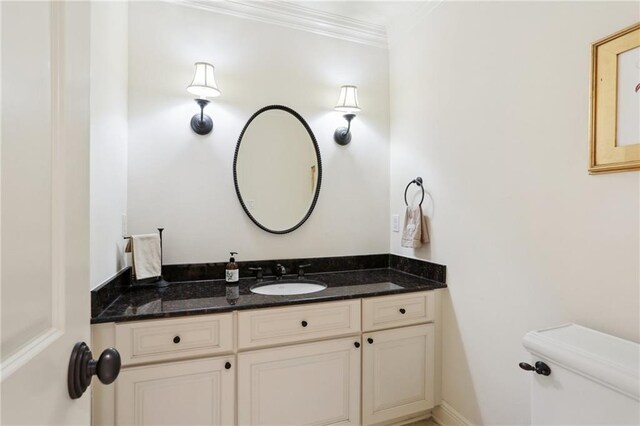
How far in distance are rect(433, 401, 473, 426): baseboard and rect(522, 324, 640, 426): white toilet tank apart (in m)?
0.81

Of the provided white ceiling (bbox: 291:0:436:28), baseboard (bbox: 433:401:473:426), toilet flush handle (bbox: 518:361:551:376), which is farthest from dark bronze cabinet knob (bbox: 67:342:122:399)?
white ceiling (bbox: 291:0:436:28)

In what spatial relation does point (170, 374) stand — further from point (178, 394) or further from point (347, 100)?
point (347, 100)

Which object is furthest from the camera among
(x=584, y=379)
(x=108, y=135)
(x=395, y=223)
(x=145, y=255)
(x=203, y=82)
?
(x=395, y=223)

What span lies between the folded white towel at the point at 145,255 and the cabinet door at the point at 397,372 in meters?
1.22

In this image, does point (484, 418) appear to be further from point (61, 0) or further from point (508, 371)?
point (61, 0)

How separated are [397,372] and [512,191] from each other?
116 centimetres

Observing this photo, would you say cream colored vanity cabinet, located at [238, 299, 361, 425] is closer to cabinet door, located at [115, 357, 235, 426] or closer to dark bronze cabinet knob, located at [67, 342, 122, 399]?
cabinet door, located at [115, 357, 235, 426]

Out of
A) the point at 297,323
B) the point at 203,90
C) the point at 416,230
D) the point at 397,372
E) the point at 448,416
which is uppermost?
the point at 203,90

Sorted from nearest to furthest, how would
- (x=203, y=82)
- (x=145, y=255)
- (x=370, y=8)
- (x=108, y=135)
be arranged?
(x=108, y=135) < (x=145, y=255) < (x=203, y=82) < (x=370, y=8)

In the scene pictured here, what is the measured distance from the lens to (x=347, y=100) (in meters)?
2.24

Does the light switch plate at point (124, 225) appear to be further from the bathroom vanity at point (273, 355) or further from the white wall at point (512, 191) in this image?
the white wall at point (512, 191)

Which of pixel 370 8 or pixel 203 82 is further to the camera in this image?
pixel 370 8

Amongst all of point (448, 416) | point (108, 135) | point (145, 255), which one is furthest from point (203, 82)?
point (448, 416)

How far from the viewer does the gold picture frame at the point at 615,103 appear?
1078mm
